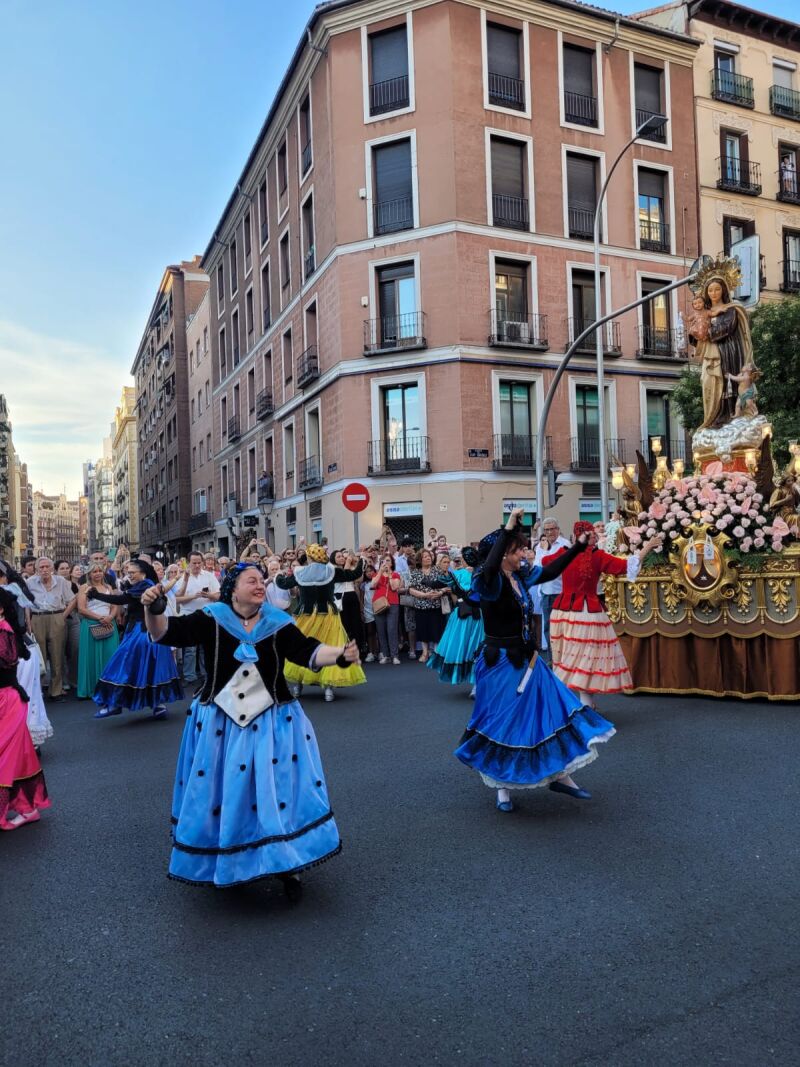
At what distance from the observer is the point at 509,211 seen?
83.6ft

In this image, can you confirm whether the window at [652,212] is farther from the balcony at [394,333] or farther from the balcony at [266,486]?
the balcony at [266,486]

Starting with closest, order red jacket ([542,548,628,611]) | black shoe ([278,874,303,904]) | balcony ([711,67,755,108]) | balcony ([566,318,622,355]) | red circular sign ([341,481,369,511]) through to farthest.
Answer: black shoe ([278,874,303,904])
red jacket ([542,548,628,611])
red circular sign ([341,481,369,511])
balcony ([566,318,622,355])
balcony ([711,67,755,108])

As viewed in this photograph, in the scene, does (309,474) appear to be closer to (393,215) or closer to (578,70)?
(393,215)

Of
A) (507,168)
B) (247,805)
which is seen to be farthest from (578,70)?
(247,805)

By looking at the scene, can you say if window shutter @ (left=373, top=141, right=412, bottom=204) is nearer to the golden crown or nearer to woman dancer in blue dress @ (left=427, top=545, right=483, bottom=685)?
the golden crown

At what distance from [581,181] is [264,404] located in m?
15.1

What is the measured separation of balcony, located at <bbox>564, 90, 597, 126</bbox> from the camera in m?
26.4

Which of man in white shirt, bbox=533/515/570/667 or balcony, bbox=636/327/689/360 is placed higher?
balcony, bbox=636/327/689/360

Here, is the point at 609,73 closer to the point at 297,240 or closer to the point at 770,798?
the point at 297,240

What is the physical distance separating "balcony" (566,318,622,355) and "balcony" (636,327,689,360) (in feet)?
2.74

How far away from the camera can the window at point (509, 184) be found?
25.3 meters

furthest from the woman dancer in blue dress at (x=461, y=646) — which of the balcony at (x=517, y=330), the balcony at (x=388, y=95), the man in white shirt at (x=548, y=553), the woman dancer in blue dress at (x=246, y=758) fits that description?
the balcony at (x=388, y=95)

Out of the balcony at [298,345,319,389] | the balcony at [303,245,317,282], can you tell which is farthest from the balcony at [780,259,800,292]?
the balcony at [298,345,319,389]

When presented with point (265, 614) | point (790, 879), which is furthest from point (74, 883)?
point (790, 879)
